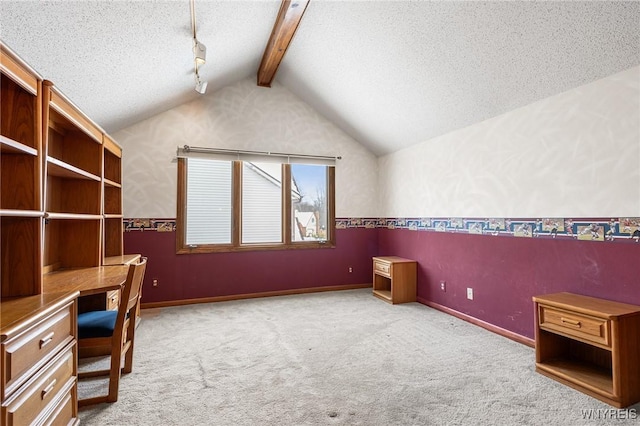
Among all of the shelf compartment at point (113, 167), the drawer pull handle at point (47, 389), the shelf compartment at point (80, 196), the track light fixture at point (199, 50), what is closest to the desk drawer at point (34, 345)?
the drawer pull handle at point (47, 389)

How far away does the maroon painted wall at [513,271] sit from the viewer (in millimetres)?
2439

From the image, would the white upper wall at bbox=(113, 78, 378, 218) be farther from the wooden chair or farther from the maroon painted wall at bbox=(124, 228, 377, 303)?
the wooden chair

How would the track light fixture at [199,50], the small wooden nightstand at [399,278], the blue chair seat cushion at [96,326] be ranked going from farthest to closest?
the small wooden nightstand at [399,278] → the track light fixture at [199,50] → the blue chair seat cushion at [96,326]

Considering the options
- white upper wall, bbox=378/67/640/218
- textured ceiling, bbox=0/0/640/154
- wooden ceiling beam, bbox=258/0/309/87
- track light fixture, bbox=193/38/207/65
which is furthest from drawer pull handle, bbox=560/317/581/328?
track light fixture, bbox=193/38/207/65

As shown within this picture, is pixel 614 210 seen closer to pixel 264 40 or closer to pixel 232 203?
pixel 264 40

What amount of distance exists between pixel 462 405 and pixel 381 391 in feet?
1.62

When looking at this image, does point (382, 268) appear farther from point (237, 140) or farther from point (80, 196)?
point (80, 196)

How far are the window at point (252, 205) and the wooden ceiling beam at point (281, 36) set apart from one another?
4.16 ft

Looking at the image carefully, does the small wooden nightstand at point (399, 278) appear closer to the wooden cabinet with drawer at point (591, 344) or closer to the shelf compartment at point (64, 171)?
the wooden cabinet with drawer at point (591, 344)

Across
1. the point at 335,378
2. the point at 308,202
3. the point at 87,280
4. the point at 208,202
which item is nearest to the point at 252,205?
the point at 208,202

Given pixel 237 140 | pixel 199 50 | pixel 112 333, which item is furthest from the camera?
pixel 237 140

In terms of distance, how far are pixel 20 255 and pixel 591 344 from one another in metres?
3.50

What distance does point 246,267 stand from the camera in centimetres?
474

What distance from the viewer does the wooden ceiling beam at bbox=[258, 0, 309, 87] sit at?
3.20 metres
